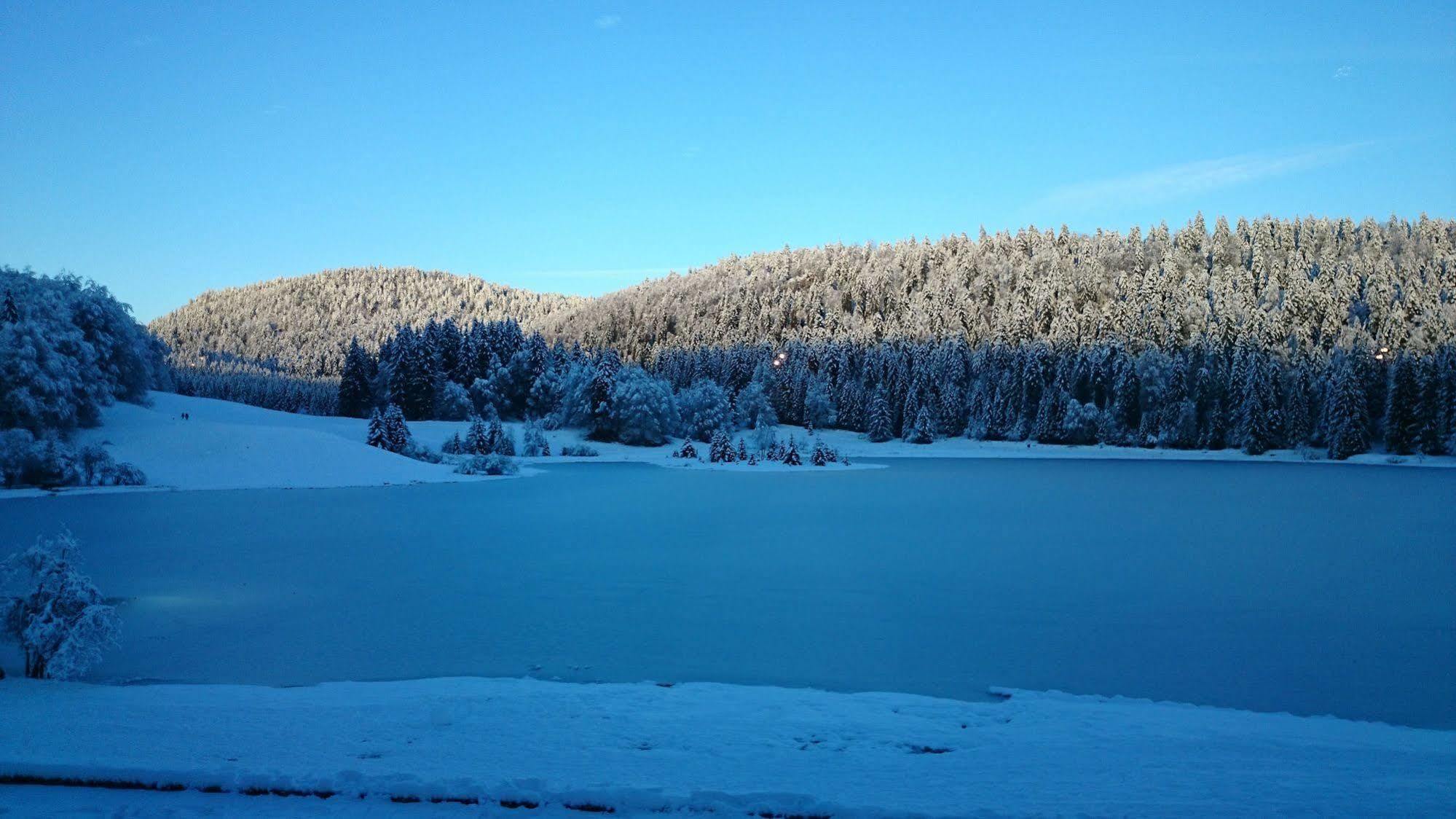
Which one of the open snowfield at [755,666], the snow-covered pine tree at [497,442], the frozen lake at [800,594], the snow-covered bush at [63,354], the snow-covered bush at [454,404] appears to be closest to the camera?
the open snowfield at [755,666]

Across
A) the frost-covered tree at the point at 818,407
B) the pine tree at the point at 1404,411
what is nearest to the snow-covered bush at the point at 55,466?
the frost-covered tree at the point at 818,407

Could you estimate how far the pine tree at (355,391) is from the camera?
69812mm

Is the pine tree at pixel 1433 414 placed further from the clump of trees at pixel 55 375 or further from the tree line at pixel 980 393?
the clump of trees at pixel 55 375

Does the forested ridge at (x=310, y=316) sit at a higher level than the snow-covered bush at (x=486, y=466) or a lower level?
higher

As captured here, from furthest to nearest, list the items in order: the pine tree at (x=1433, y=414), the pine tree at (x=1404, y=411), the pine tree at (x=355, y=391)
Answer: the pine tree at (x=355, y=391) < the pine tree at (x=1404, y=411) < the pine tree at (x=1433, y=414)

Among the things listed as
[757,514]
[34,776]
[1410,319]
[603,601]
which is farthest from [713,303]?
[34,776]

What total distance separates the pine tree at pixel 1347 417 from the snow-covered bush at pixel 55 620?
72.0 metres

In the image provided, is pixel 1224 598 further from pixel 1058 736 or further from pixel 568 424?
pixel 568 424

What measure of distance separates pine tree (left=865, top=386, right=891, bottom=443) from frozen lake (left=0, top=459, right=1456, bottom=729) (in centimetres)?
4844

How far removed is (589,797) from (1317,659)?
928 centimetres

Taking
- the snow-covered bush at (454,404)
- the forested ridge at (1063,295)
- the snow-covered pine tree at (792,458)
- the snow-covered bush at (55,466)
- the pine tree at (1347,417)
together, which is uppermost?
the forested ridge at (1063,295)

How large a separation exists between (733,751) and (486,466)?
38352mm

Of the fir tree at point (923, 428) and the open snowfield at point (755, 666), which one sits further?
the fir tree at point (923, 428)

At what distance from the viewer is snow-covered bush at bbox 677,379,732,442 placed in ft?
230
